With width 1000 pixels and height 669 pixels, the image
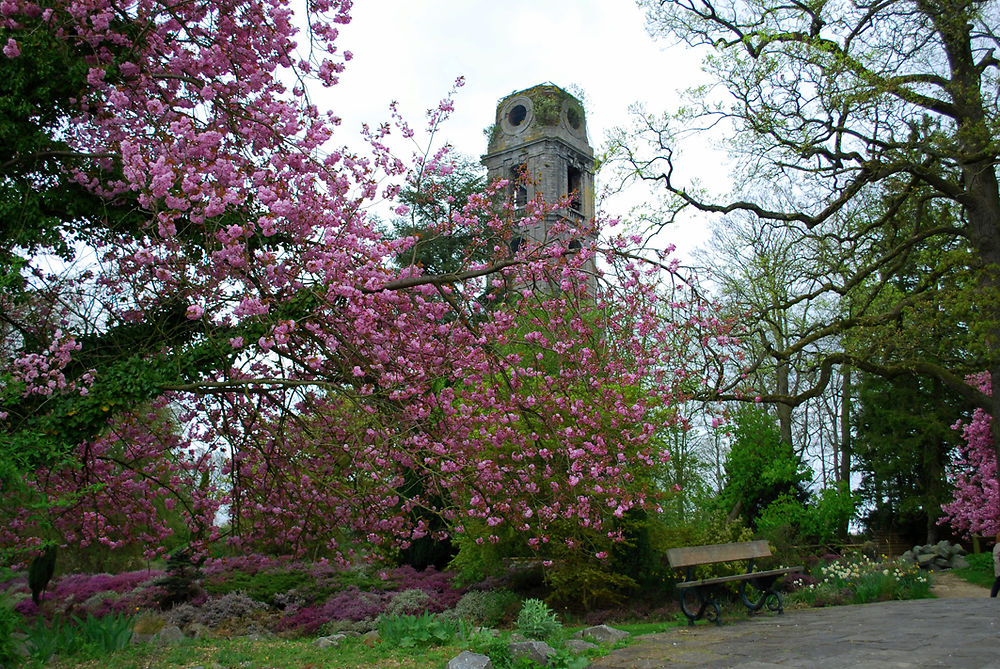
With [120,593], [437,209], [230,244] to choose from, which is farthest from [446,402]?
[120,593]

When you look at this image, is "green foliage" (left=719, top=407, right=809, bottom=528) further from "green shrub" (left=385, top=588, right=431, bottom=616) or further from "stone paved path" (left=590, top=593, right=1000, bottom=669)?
"stone paved path" (left=590, top=593, right=1000, bottom=669)

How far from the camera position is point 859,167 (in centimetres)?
1188

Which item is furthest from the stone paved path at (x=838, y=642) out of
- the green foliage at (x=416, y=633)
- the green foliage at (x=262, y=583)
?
the green foliage at (x=262, y=583)

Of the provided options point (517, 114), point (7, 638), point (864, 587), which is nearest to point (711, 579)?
point (864, 587)

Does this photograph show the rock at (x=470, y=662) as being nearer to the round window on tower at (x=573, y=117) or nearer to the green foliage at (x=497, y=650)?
the green foliage at (x=497, y=650)

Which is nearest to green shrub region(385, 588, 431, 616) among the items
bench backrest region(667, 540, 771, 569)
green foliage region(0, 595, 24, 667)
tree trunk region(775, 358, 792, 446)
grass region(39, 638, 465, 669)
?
bench backrest region(667, 540, 771, 569)

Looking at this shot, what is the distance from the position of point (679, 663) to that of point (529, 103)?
39840mm

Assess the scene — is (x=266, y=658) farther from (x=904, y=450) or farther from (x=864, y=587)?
(x=904, y=450)

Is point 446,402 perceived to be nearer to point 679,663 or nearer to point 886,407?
point 679,663

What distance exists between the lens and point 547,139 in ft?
131

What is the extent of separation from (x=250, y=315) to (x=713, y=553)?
6.23m

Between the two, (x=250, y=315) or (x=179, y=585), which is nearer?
(x=250, y=315)

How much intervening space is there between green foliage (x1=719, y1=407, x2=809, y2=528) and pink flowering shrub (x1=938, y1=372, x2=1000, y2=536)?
410 centimetres

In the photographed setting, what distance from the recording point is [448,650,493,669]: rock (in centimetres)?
488
